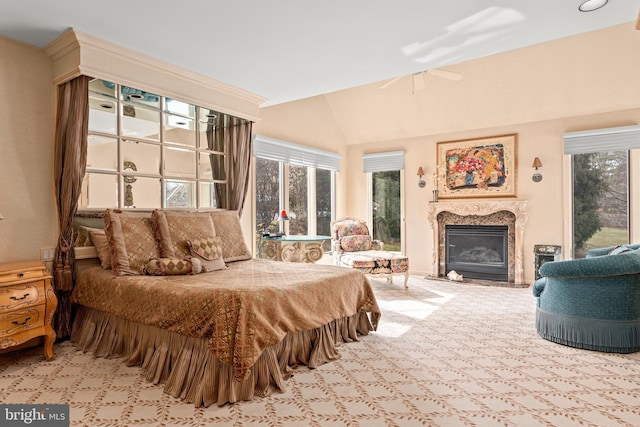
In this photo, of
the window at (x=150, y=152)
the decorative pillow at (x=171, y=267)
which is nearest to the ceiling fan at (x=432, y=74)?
the window at (x=150, y=152)

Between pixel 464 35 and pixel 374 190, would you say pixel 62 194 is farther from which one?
pixel 374 190

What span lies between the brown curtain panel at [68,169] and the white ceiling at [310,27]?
0.52 m

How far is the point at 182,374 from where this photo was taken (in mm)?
2275

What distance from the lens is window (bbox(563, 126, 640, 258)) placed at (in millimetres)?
5051

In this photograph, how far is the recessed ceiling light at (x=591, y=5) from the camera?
256cm

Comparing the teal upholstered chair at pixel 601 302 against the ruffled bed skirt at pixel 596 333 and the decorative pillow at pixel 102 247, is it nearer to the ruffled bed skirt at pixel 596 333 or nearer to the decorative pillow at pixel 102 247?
the ruffled bed skirt at pixel 596 333

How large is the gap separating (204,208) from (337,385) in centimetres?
268

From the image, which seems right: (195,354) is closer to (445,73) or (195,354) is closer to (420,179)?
(445,73)

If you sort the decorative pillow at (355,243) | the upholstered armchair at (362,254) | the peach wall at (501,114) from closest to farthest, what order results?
the peach wall at (501,114)
the upholstered armchair at (362,254)
the decorative pillow at (355,243)

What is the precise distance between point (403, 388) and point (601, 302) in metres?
1.87

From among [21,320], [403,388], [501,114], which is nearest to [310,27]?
[403,388]

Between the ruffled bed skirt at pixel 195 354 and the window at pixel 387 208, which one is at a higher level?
the window at pixel 387 208

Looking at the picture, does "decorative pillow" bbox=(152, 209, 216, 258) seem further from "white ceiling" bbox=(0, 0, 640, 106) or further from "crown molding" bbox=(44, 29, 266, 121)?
"white ceiling" bbox=(0, 0, 640, 106)

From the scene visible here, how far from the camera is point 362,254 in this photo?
5.54 metres
